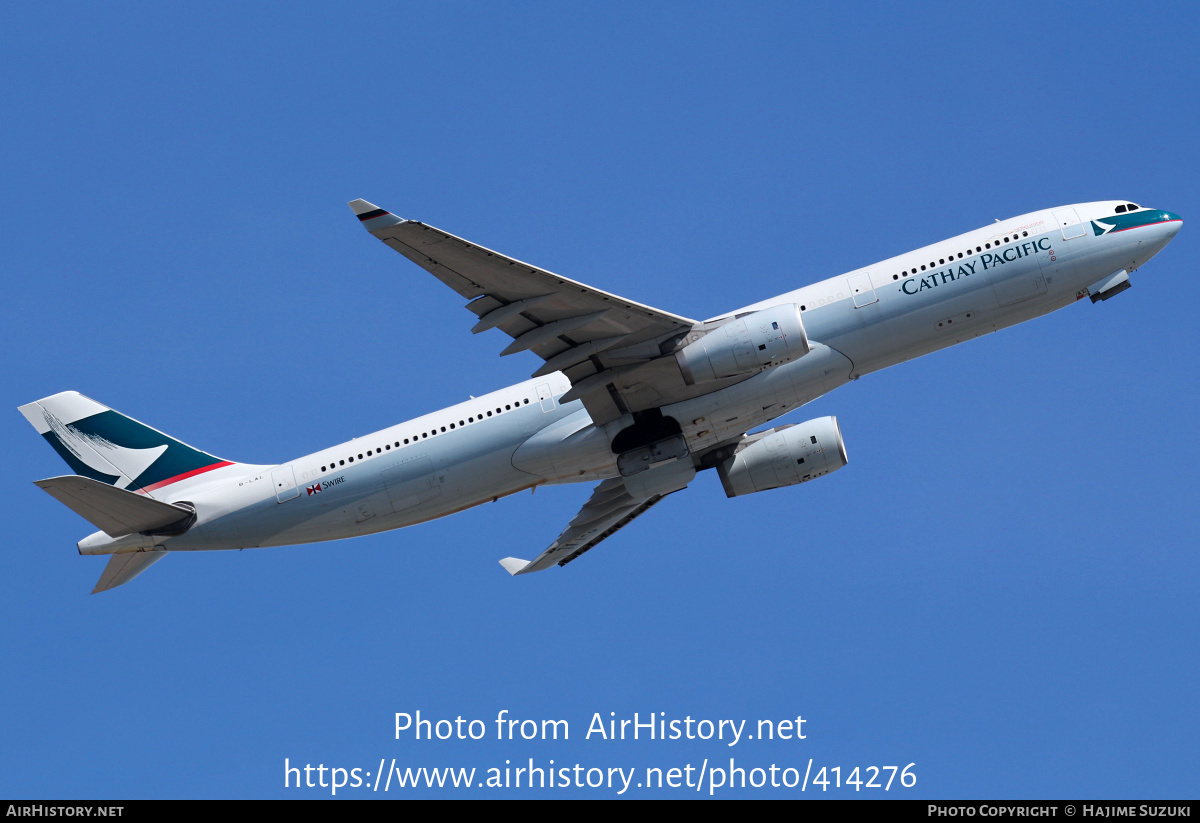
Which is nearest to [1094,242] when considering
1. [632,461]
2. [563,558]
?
[632,461]

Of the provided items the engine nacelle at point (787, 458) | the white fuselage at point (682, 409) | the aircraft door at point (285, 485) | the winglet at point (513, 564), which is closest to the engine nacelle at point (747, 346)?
the white fuselage at point (682, 409)

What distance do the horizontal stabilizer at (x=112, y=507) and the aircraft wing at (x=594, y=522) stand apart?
12044 mm

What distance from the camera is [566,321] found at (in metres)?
30.9

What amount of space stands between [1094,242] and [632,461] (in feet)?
48.5

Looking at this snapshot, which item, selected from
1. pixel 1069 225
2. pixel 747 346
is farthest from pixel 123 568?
pixel 1069 225

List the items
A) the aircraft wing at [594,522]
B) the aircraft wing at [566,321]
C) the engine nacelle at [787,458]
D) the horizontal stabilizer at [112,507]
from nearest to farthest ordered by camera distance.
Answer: the aircraft wing at [566,321] < the horizontal stabilizer at [112,507] < the engine nacelle at [787,458] < the aircraft wing at [594,522]

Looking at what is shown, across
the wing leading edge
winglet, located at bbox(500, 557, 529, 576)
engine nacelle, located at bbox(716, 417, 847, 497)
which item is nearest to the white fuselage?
engine nacelle, located at bbox(716, 417, 847, 497)

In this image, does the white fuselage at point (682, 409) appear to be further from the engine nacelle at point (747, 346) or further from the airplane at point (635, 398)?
the engine nacelle at point (747, 346)

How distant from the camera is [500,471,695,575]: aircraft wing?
39.4 m

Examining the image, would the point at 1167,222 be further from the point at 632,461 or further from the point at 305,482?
the point at 305,482

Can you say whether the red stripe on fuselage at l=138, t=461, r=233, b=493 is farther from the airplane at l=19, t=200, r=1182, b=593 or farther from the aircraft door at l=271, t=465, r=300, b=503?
the aircraft door at l=271, t=465, r=300, b=503

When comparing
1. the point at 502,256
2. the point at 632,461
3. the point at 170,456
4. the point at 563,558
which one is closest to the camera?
the point at 502,256

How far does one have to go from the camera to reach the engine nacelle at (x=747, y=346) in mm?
31031

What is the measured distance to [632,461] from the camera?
33.6 metres
